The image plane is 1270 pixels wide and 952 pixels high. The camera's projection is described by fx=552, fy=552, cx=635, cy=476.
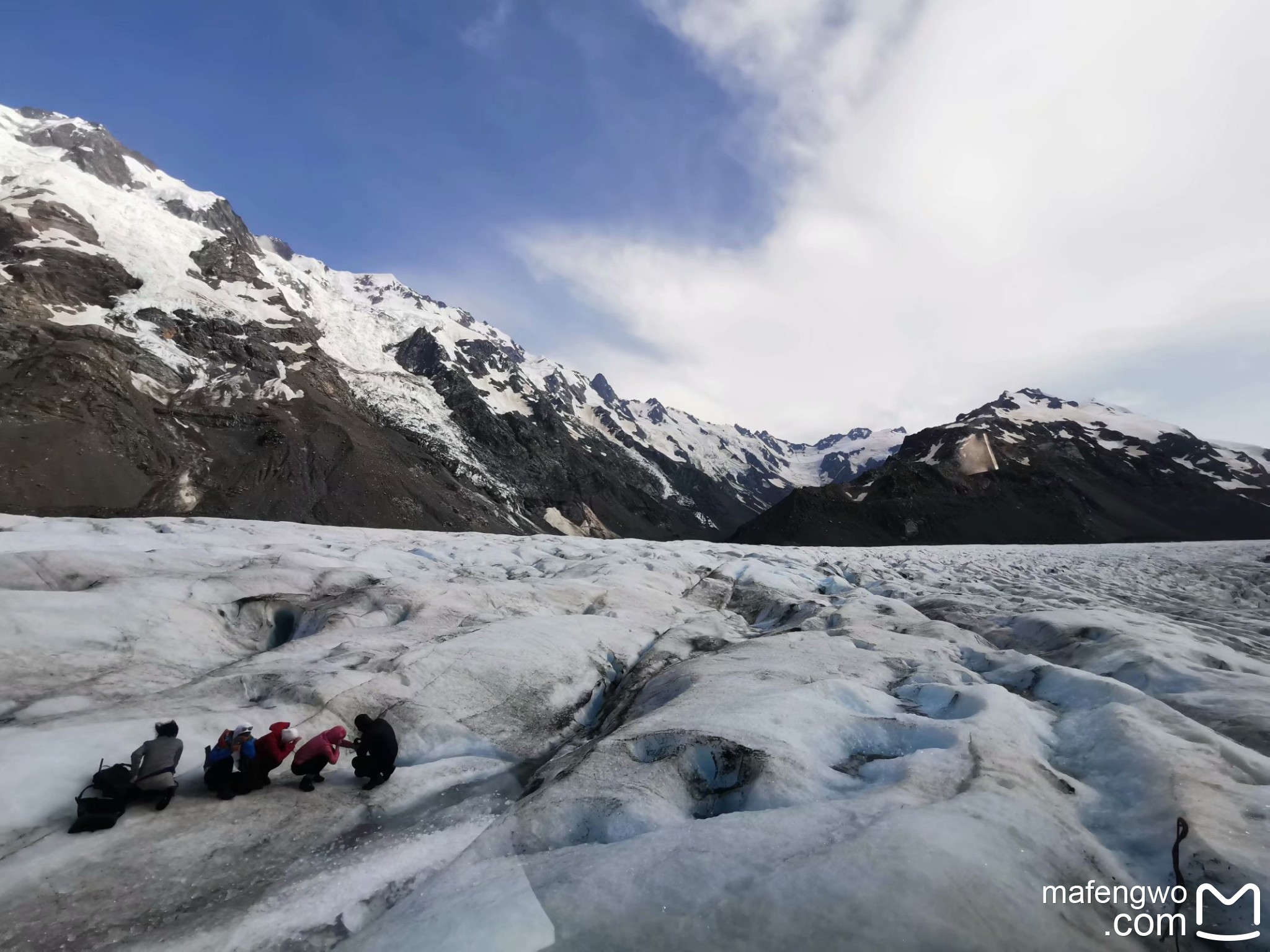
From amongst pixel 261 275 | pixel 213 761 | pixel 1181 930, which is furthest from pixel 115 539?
pixel 261 275

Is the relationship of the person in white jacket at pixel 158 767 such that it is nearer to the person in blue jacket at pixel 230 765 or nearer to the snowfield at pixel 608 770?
the snowfield at pixel 608 770

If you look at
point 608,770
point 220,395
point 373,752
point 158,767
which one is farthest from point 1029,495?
point 220,395

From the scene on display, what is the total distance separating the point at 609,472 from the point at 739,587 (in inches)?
5409

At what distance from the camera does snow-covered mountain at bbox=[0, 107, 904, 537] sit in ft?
203

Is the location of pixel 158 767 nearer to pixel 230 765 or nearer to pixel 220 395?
pixel 230 765

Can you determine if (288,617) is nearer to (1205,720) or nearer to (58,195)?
(1205,720)

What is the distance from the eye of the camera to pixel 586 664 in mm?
13805

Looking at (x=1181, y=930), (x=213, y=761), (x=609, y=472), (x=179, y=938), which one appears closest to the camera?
(x=1181, y=930)

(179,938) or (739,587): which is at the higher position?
(739,587)

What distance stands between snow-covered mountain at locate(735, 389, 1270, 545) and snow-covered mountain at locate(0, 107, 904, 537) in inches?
2052

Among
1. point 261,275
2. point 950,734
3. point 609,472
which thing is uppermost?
point 261,275

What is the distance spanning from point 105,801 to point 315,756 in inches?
93.5

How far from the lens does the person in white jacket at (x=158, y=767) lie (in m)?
7.53

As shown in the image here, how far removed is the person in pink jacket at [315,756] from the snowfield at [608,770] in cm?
29
